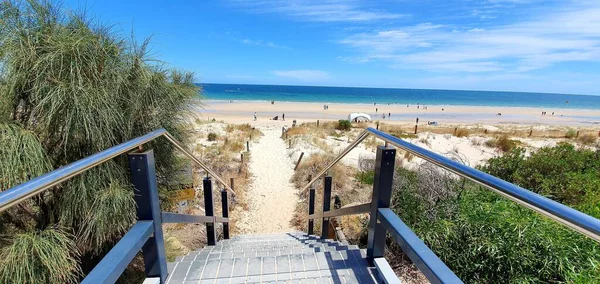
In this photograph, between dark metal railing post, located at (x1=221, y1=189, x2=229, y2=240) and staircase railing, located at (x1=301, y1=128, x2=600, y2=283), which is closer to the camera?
staircase railing, located at (x1=301, y1=128, x2=600, y2=283)

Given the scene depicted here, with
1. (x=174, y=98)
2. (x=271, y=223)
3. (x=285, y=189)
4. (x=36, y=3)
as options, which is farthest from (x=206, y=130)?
(x=36, y=3)

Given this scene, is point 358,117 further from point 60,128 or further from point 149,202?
point 149,202

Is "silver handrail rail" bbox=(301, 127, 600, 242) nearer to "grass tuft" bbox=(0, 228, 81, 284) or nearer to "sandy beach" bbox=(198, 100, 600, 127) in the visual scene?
"grass tuft" bbox=(0, 228, 81, 284)

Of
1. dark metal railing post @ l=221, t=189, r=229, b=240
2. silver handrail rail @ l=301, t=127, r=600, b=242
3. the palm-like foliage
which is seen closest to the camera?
silver handrail rail @ l=301, t=127, r=600, b=242

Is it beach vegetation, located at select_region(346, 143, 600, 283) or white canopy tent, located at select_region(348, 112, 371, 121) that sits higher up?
beach vegetation, located at select_region(346, 143, 600, 283)

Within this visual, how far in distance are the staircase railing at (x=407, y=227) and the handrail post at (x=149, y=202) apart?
4.49 feet

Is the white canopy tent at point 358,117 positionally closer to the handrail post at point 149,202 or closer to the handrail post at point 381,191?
the handrail post at point 381,191

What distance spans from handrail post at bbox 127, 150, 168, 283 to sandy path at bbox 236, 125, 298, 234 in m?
4.44

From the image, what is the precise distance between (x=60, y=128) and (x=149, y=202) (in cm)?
188

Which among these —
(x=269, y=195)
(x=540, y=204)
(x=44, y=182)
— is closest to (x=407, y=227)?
(x=540, y=204)

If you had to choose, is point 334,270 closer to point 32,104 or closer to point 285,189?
point 32,104

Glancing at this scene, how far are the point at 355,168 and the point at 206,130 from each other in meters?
10.3

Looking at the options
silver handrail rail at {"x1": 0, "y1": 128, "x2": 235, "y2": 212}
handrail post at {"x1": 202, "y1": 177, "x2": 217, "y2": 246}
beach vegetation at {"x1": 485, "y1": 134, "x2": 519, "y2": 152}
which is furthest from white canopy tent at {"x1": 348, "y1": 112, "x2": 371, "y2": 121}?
silver handrail rail at {"x1": 0, "y1": 128, "x2": 235, "y2": 212}

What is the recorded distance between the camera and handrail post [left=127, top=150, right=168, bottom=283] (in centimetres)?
161
